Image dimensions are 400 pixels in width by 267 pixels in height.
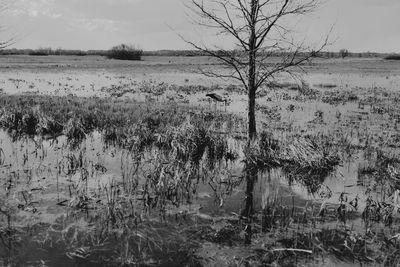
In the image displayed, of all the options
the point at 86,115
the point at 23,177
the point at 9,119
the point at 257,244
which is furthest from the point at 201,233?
the point at 9,119

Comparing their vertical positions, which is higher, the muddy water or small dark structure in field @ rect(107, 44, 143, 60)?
small dark structure in field @ rect(107, 44, 143, 60)

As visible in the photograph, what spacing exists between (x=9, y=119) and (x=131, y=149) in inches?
213

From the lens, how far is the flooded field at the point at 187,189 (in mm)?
6156

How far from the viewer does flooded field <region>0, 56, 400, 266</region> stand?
616 centimetres

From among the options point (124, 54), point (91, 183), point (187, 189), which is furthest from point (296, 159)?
point (124, 54)

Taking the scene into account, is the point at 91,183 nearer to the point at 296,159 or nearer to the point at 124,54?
the point at 296,159

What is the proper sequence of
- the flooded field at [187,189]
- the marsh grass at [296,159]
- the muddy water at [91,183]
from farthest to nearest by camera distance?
the marsh grass at [296,159] → the muddy water at [91,183] → the flooded field at [187,189]

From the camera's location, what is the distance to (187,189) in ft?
28.2

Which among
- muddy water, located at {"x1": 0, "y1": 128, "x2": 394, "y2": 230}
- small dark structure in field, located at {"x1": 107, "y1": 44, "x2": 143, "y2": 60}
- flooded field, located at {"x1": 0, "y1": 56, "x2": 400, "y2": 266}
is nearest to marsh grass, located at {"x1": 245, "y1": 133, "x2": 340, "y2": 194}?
flooded field, located at {"x1": 0, "y1": 56, "x2": 400, "y2": 266}

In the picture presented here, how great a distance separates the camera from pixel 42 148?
1162 centimetres

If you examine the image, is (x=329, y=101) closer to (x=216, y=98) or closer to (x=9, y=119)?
(x=216, y=98)

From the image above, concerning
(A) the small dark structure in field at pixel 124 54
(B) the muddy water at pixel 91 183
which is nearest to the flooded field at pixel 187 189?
(B) the muddy water at pixel 91 183

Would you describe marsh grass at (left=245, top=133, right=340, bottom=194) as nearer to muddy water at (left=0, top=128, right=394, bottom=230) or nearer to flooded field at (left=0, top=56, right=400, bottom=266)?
flooded field at (left=0, top=56, right=400, bottom=266)

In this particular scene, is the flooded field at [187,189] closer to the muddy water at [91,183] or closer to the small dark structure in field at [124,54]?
the muddy water at [91,183]
